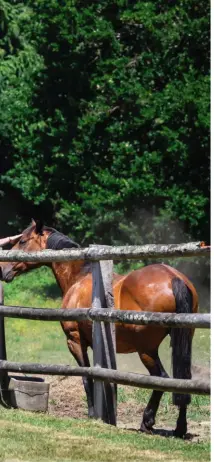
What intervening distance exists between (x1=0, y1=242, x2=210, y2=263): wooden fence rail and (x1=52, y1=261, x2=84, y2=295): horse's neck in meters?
1.28

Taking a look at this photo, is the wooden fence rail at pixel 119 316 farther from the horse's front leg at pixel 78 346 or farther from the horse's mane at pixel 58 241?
the horse's mane at pixel 58 241

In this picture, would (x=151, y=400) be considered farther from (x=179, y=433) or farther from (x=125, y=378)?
(x=125, y=378)

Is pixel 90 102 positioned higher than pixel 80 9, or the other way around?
pixel 80 9

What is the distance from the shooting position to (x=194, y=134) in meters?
28.3

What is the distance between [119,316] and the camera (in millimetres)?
9078

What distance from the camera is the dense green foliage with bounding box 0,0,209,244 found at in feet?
93.2

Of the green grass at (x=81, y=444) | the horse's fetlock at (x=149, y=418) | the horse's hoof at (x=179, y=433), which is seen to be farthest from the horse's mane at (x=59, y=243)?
the green grass at (x=81, y=444)

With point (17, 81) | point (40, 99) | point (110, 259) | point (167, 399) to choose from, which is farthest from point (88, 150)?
point (110, 259)

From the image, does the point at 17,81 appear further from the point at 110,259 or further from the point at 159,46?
the point at 110,259

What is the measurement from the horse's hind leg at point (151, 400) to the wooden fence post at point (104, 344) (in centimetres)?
44

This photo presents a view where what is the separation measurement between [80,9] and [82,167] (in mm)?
4413

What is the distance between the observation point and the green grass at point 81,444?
7.38 m

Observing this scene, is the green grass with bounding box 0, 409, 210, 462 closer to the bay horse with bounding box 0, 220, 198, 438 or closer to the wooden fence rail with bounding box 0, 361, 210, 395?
the wooden fence rail with bounding box 0, 361, 210, 395

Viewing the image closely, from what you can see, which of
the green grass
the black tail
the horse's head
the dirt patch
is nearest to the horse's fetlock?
the dirt patch
